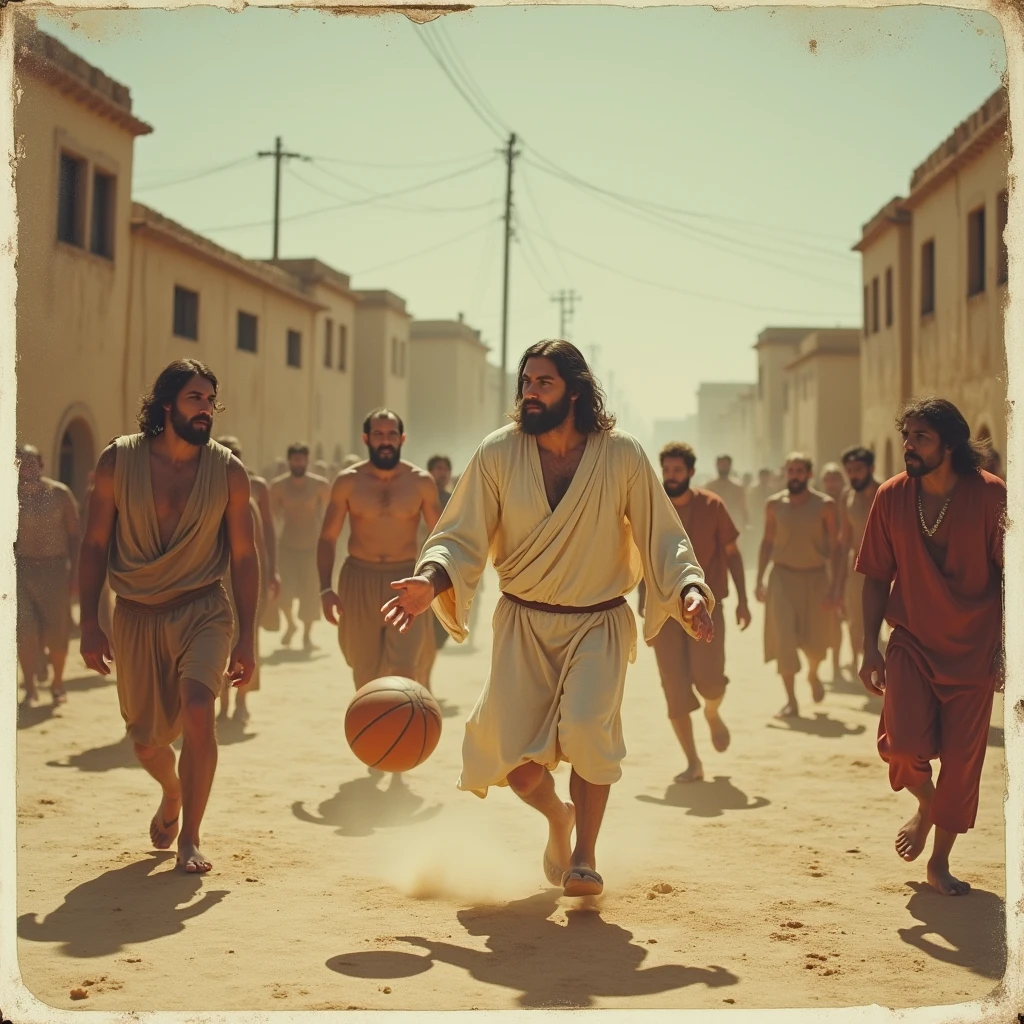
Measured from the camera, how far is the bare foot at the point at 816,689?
11.9 meters

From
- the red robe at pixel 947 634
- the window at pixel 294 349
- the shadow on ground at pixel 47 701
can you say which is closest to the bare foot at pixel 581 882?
the red robe at pixel 947 634

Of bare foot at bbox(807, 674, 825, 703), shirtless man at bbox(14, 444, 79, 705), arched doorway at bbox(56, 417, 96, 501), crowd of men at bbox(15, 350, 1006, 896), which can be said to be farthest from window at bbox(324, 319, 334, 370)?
crowd of men at bbox(15, 350, 1006, 896)

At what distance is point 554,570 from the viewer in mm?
5887

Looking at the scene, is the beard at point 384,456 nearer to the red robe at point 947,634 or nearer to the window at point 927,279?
the red robe at point 947,634

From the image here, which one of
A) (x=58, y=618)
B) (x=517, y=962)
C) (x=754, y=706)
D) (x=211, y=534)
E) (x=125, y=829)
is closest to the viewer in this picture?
(x=517, y=962)

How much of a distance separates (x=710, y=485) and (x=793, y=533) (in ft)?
35.8

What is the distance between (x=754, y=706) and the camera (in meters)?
12.0

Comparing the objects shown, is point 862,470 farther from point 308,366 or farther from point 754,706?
point 308,366

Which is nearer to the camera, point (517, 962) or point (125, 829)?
point (517, 962)

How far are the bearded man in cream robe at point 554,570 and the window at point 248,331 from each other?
23.4m

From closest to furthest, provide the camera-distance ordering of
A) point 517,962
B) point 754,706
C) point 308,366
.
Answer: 1. point 517,962
2. point 754,706
3. point 308,366

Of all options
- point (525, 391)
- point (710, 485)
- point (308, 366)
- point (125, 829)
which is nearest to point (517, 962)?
point (525, 391)

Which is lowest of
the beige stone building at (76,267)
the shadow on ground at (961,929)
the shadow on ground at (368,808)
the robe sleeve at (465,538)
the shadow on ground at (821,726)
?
the shadow on ground at (961,929)

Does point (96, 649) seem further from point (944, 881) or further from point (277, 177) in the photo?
point (277, 177)
